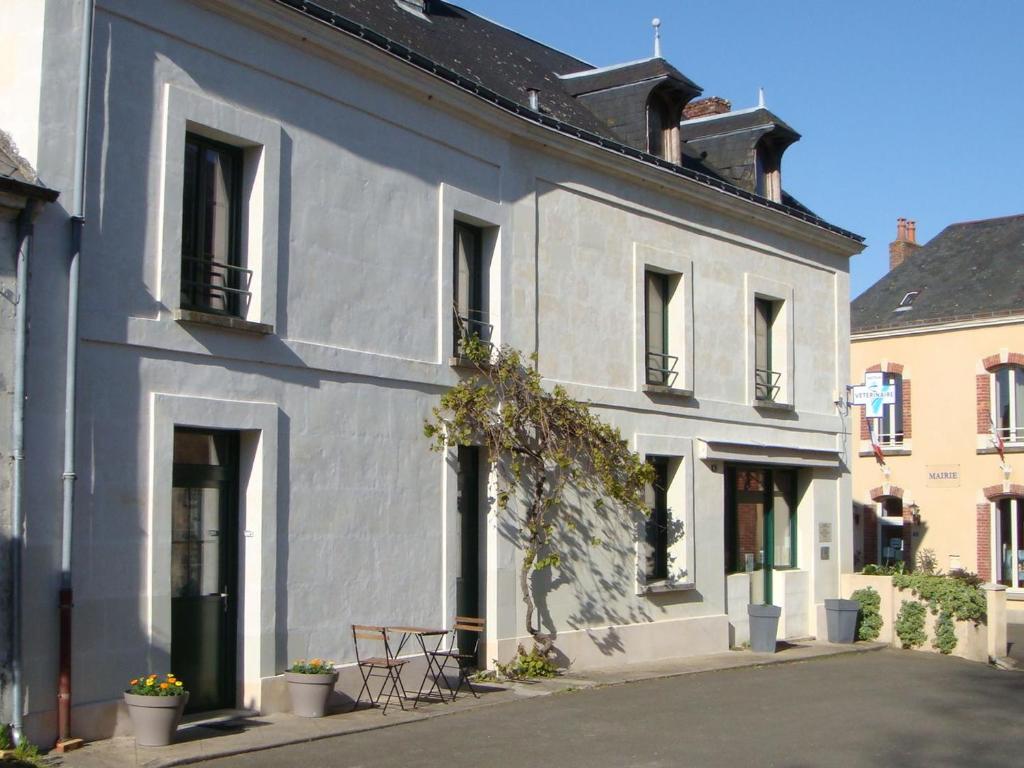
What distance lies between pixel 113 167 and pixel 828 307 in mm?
14168

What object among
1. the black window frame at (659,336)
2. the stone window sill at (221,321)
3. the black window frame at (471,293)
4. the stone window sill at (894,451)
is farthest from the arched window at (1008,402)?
the stone window sill at (221,321)

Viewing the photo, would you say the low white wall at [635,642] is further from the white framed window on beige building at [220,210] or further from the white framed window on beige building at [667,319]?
the white framed window on beige building at [220,210]

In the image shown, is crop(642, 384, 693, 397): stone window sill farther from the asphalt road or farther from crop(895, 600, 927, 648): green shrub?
crop(895, 600, 927, 648): green shrub

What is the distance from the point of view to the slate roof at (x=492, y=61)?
44.7ft

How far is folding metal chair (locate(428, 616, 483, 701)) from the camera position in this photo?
12.9 m

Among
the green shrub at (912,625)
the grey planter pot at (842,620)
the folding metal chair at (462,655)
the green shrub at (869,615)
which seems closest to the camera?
the folding metal chair at (462,655)

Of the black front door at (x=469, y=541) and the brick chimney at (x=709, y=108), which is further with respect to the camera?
the brick chimney at (x=709, y=108)

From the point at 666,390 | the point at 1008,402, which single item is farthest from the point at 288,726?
the point at 1008,402

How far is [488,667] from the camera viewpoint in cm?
1432

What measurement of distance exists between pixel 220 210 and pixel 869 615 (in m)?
12.9

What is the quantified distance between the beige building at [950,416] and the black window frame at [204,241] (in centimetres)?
2132

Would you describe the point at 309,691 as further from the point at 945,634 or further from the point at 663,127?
the point at 945,634

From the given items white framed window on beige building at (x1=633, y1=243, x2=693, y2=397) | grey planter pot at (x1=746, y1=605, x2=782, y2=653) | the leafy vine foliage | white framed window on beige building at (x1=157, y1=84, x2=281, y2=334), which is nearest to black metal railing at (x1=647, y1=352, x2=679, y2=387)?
white framed window on beige building at (x1=633, y1=243, x2=693, y2=397)

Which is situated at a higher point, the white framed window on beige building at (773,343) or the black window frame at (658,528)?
the white framed window on beige building at (773,343)
